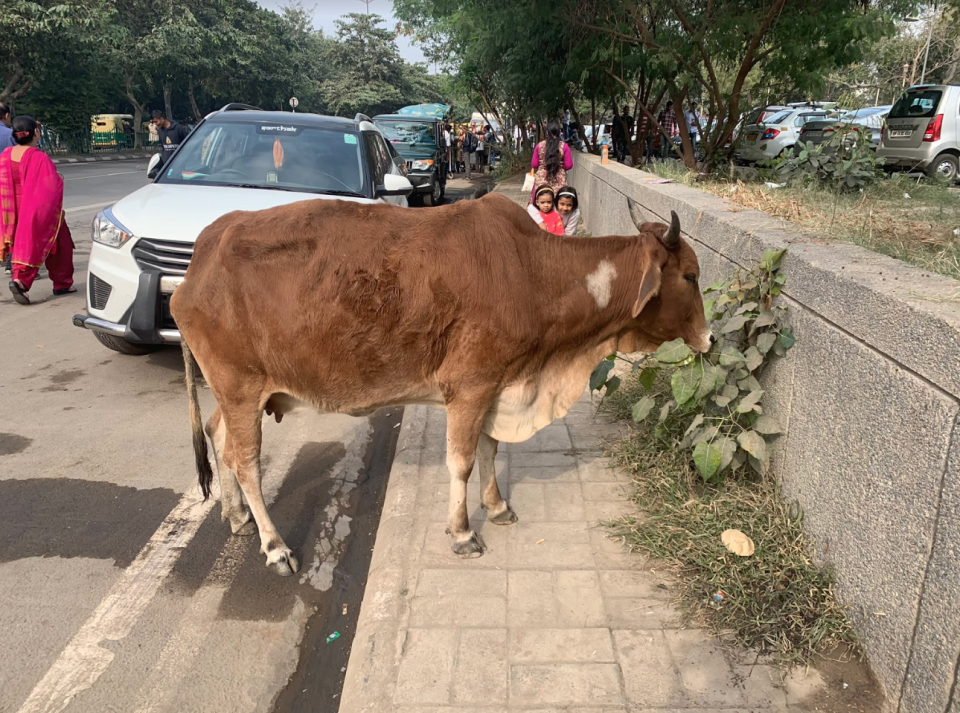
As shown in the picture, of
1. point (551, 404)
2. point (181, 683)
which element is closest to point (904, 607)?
point (551, 404)

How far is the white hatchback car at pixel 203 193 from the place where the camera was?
17.4 ft

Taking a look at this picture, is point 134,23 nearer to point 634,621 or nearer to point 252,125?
point 252,125

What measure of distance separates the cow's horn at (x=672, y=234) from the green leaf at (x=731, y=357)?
60cm

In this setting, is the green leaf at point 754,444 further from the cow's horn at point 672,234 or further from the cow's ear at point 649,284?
the cow's horn at point 672,234

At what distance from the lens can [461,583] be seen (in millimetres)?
3340

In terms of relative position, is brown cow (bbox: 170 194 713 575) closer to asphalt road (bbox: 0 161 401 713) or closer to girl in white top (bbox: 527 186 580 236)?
asphalt road (bbox: 0 161 401 713)

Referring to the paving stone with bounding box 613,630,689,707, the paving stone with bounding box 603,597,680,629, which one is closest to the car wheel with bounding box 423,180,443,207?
the paving stone with bounding box 603,597,680,629

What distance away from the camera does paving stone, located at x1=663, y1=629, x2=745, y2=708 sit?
2.65m

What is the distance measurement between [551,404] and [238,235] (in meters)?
1.66

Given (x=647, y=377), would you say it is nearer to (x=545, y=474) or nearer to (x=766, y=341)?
(x=766, y=341)

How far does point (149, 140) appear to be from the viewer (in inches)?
1641

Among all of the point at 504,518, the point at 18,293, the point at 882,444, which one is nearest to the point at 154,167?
the point at 18,293

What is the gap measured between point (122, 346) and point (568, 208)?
4303 millimetres

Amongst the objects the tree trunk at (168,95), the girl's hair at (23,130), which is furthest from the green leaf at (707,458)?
the tree trunk at (168,95)
